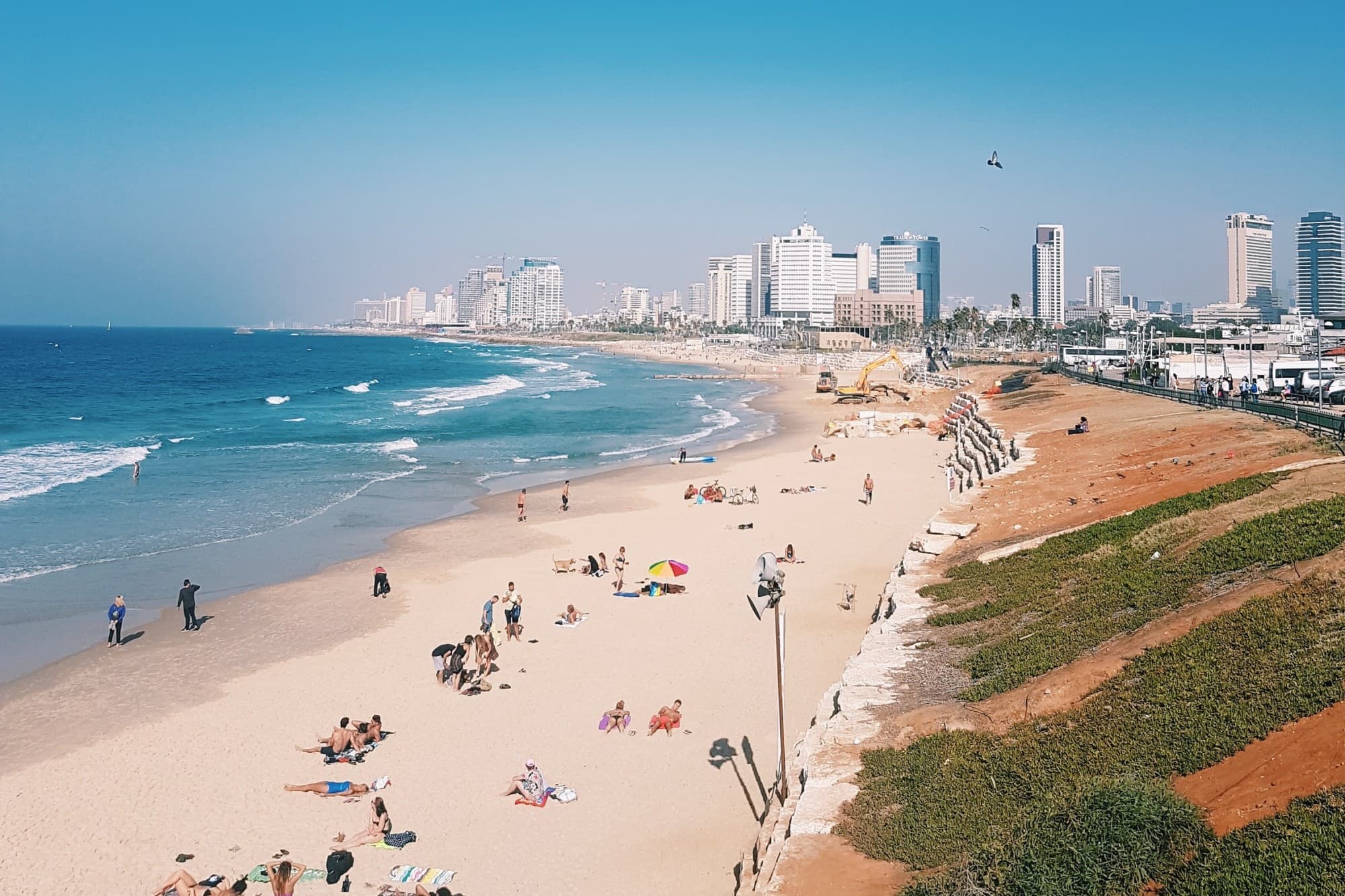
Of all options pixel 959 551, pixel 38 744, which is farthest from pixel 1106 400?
pixel 38 744

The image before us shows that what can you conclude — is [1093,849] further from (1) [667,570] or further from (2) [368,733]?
(1) [667,570]

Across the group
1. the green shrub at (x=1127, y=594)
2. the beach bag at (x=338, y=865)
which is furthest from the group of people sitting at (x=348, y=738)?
the green shrub at (x=1127, y=594)

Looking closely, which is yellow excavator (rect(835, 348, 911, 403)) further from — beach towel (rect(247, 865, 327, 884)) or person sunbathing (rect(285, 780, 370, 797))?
beach towel (rect(247, 865, 327, 884))

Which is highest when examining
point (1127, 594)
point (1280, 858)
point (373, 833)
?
point (1127, 594)

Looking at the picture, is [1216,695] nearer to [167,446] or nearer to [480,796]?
[480,796]

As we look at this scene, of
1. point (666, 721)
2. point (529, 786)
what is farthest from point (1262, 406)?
point (529, 786)

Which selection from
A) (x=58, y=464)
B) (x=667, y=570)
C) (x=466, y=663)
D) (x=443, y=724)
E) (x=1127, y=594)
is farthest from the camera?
(x=58, y=464)

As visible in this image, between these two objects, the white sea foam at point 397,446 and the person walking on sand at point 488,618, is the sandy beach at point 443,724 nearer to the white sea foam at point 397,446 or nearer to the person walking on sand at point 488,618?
the person walking on sand at point 488,618
